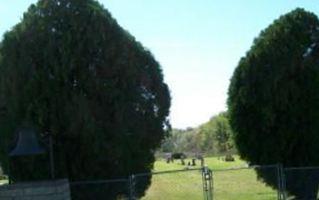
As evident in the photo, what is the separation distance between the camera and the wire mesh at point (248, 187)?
15.1 m

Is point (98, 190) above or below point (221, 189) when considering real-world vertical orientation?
above

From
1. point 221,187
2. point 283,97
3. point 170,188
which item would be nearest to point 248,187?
point 221,187

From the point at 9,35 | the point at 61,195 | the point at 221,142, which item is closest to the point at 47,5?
the point at 9,35

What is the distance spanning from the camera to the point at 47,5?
1262 cm

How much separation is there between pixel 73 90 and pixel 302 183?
597 cm

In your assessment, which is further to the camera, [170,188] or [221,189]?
[221,189]

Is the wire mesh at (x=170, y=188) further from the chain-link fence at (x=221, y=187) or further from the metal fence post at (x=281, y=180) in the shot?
the metal fence post at (x=281, y=180)

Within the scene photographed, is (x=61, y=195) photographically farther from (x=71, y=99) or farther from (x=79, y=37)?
(x=79, y=37)

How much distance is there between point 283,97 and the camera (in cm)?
1516

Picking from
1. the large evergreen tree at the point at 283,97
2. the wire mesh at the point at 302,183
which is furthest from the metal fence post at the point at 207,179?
the large evergreen tree at the point at 283,97

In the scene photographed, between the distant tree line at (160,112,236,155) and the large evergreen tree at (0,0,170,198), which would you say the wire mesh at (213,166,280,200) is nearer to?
the large evergreen tree at (0,0,170,198)

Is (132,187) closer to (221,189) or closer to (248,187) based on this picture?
(248,187)

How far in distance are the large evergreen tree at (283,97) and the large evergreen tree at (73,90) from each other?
3.82 metres

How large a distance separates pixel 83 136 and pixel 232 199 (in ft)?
16.7
